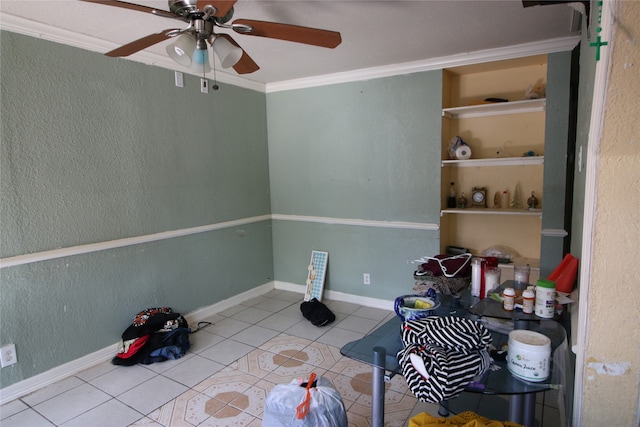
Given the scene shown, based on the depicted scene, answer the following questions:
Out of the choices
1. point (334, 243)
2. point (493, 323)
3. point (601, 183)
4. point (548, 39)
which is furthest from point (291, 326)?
point (548, 39)

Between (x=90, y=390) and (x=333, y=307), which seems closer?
(x=90, y=390)

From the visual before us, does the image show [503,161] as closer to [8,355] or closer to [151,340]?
[151,340]

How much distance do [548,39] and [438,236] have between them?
5.63ft

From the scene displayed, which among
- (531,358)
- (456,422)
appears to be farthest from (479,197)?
(456,422)

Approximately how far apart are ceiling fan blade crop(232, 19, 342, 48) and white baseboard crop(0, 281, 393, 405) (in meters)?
2.45

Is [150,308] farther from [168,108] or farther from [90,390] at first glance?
[168,108]

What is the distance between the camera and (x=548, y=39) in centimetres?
272

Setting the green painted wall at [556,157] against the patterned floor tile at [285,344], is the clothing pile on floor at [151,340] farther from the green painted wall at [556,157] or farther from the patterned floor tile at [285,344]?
the green painted wall at [556,157]

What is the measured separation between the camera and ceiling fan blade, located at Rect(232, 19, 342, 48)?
65.1 inches

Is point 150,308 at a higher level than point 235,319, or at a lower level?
higher

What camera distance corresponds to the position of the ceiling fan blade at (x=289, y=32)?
1654mm

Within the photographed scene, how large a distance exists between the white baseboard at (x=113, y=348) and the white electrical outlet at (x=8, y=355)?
152mm

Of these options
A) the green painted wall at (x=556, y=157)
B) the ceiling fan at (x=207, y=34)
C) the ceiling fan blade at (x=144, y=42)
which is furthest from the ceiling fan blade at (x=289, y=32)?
the green painted wall at (x=556, y=157)

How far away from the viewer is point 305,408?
5.13ft
